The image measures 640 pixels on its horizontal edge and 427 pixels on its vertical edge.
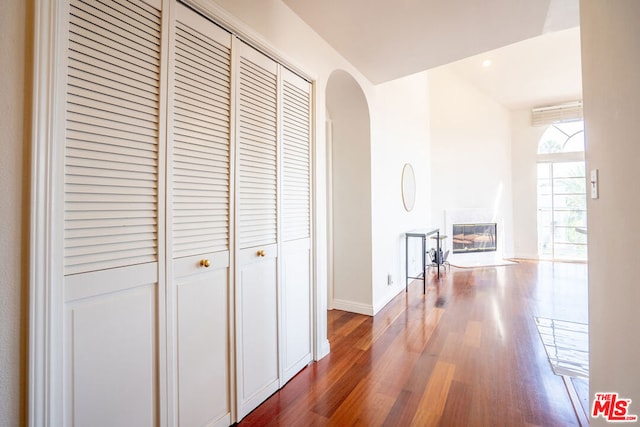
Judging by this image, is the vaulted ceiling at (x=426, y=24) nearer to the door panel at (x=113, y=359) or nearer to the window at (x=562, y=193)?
the door panel at (x=113, y=359)

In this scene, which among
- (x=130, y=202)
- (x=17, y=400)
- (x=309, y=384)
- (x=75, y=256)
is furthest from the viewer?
(x=309, y=384)

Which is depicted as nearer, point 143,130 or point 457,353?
point 143,130

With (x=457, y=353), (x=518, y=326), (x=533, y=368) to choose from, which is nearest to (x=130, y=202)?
(x=457, y=353)

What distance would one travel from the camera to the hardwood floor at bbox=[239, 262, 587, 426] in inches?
62.7

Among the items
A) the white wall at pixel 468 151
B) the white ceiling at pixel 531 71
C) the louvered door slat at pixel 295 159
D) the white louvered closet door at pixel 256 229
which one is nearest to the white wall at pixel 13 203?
the white louvered closet door at pixel 256 229

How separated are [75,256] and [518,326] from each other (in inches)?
135

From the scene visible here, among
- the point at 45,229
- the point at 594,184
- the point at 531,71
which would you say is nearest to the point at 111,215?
the point at 45,229

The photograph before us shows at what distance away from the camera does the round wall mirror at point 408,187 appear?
13.7 feet

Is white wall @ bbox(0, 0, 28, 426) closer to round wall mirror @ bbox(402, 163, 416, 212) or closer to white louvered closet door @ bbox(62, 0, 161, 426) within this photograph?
white louvered closet door @ bbox(62, 0, 161, 426)

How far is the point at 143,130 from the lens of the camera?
Answer: 114 centimetres

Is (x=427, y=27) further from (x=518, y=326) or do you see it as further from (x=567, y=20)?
(x=518, y=326)

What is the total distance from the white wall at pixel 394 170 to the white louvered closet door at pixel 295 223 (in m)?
1.19

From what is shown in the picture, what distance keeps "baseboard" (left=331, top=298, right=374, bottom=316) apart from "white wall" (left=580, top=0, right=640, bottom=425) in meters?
1.90

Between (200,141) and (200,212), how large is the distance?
0.34 meters
